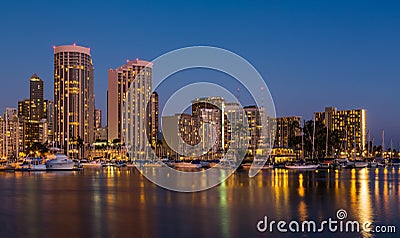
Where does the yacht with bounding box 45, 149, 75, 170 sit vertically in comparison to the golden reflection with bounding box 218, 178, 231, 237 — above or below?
below

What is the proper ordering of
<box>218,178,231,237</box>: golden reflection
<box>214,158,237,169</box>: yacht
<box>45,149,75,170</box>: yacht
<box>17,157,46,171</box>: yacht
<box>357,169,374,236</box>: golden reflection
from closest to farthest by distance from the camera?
1. <box>218,178,231,237</box>: golden reflection
2. <box>357,169,374,236</box>: golden reflection
3. <box>45,149,75,170</box>: yacht
4. <box>17,157,46,171</box>: yacht
5. <box>214,158,237,169</box>: yacht

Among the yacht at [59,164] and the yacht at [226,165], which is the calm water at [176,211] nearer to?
the yacht at [59,164]

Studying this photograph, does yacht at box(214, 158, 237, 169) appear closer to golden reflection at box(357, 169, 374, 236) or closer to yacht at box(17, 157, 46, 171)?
yacht at box(17, 157, 46, 171)

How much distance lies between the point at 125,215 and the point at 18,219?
6.91 metres

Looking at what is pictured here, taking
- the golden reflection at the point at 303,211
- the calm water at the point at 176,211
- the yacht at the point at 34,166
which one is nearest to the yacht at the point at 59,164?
the yacht at the point at 34,166

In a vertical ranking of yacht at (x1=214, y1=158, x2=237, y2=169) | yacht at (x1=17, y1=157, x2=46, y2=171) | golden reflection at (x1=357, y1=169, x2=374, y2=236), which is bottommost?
yacht at (x1=214, y1=158, x2=237, y2=169)

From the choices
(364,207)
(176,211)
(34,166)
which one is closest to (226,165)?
(34,166)

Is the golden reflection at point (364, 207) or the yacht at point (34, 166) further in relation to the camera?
the yacht at point (34, 166)

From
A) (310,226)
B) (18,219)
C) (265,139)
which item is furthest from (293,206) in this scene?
(265,139)

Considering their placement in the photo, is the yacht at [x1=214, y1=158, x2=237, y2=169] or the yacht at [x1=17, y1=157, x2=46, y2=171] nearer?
the yacht at [x1=17, y1=157, x2=46, y2=171]

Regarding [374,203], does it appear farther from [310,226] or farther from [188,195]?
[188,195]

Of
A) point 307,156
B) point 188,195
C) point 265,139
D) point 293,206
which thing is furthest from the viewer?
point 265,139

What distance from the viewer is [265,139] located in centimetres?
19138

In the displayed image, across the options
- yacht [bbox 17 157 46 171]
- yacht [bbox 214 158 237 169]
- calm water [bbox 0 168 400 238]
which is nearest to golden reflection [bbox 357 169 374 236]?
calm water [bbox 0 168 400 238]
